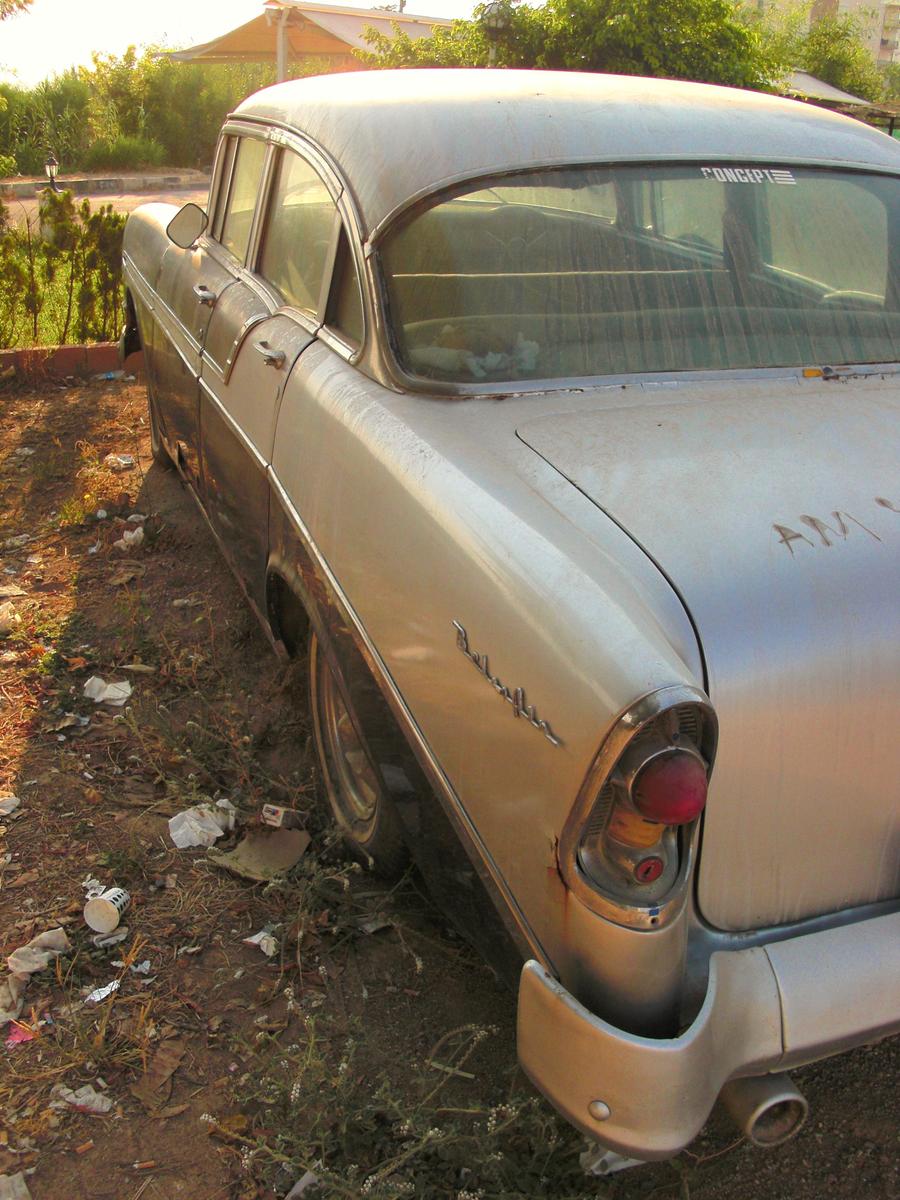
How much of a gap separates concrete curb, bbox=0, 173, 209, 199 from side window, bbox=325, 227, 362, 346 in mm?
19197

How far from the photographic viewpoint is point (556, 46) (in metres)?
13.7

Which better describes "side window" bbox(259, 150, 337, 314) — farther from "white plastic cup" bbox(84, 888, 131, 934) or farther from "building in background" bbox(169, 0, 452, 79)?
"building in background" bbox(169, 0, 452, 79)

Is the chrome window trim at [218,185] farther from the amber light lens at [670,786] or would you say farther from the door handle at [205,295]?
the amber light lens at [670,786]

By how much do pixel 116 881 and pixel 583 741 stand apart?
70.0 inches

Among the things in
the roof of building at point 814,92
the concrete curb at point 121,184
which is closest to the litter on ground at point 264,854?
the roof of building at point 814,92

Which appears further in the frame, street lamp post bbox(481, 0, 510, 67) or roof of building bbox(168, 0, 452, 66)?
roof of building bbox(168, 0, 452, 66)

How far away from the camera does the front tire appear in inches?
106

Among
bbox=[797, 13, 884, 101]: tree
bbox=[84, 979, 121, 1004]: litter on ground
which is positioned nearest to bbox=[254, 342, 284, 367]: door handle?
bbox=[84, 979, 121, 1004]: litter on ground

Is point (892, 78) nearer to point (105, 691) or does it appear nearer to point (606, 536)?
point (105, 691)

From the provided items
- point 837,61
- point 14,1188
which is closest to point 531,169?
point 14,1188

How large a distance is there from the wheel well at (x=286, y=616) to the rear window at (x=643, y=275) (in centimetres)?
83

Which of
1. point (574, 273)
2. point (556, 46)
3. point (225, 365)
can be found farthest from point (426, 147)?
point (556, 46)

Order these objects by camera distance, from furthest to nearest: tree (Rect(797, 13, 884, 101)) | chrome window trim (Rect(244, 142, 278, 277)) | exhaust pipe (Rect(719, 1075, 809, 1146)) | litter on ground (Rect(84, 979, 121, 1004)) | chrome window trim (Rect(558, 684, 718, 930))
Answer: tree (Rect(797, 13, 884, 101))
chrome window trim (Rect(244, 142, 278, 277))
litter on ground (Rect(84, 979, 121, 1004))
exhaust pipe (Rect(719, 1075, 809, 1146))
chrome window trim (Rect(558, 684, 718, 930))

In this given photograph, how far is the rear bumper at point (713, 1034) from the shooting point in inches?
62.5
